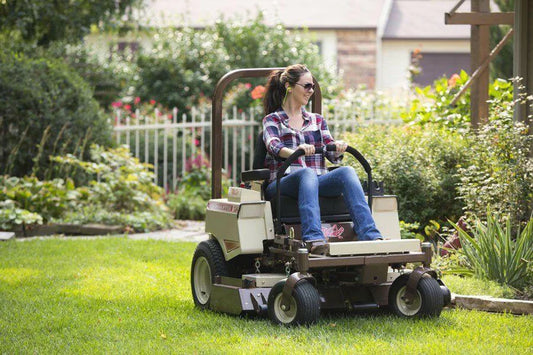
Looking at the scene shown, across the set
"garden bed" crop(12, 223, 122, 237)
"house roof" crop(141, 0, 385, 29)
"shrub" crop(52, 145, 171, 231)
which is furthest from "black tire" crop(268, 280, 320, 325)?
"house roof" crop(141, 0, 385, 29)

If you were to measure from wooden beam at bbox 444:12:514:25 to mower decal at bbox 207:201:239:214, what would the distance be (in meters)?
3.60

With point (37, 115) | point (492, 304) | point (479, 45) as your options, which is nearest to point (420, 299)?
point (492, 304)

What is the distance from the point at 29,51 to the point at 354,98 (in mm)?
4461

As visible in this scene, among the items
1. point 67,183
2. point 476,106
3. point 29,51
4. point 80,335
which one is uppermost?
point 29,51

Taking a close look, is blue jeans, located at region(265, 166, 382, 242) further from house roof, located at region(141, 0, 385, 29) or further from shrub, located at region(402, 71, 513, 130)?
house roof, located at region(141, 0, 385, 29)

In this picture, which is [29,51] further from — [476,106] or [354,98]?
[476,106]

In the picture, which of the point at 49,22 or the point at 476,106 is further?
the point at 49,22

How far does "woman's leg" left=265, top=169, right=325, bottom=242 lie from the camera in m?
5.23

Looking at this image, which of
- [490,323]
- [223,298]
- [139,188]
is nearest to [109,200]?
[139,188]

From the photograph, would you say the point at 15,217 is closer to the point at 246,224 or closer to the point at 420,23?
the point at 246,224

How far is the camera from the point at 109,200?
1060 centimetres

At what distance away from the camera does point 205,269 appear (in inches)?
237

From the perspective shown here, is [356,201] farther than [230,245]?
No

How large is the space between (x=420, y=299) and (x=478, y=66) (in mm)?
3995
